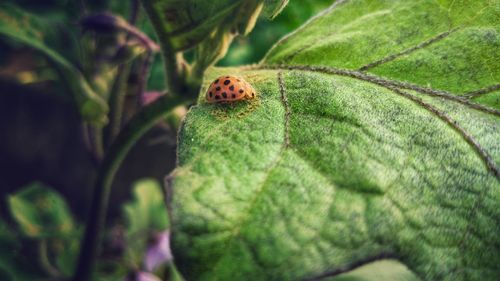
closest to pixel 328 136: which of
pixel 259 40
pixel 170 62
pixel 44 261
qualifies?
pixel 170 62

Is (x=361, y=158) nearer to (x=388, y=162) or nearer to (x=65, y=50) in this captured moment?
(x=388, y=162)

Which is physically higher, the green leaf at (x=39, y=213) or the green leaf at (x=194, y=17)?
the green leaf at (x=194, y=17)

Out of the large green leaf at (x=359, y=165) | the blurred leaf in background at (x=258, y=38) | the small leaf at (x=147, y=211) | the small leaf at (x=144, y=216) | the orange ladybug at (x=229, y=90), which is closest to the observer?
the large green leaf at (x=359, y=165)

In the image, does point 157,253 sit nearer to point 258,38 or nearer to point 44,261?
point 44,261

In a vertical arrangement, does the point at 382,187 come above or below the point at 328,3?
below

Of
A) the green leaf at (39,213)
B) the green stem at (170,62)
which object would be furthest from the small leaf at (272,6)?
the green leaf at (39,213)

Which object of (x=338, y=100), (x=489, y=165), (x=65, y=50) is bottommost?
(x=489, y=165)

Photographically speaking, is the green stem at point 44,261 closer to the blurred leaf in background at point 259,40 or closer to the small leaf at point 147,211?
the small leaf at point 147,211

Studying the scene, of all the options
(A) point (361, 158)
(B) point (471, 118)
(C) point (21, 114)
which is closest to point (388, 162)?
(A) point (361, 158)
